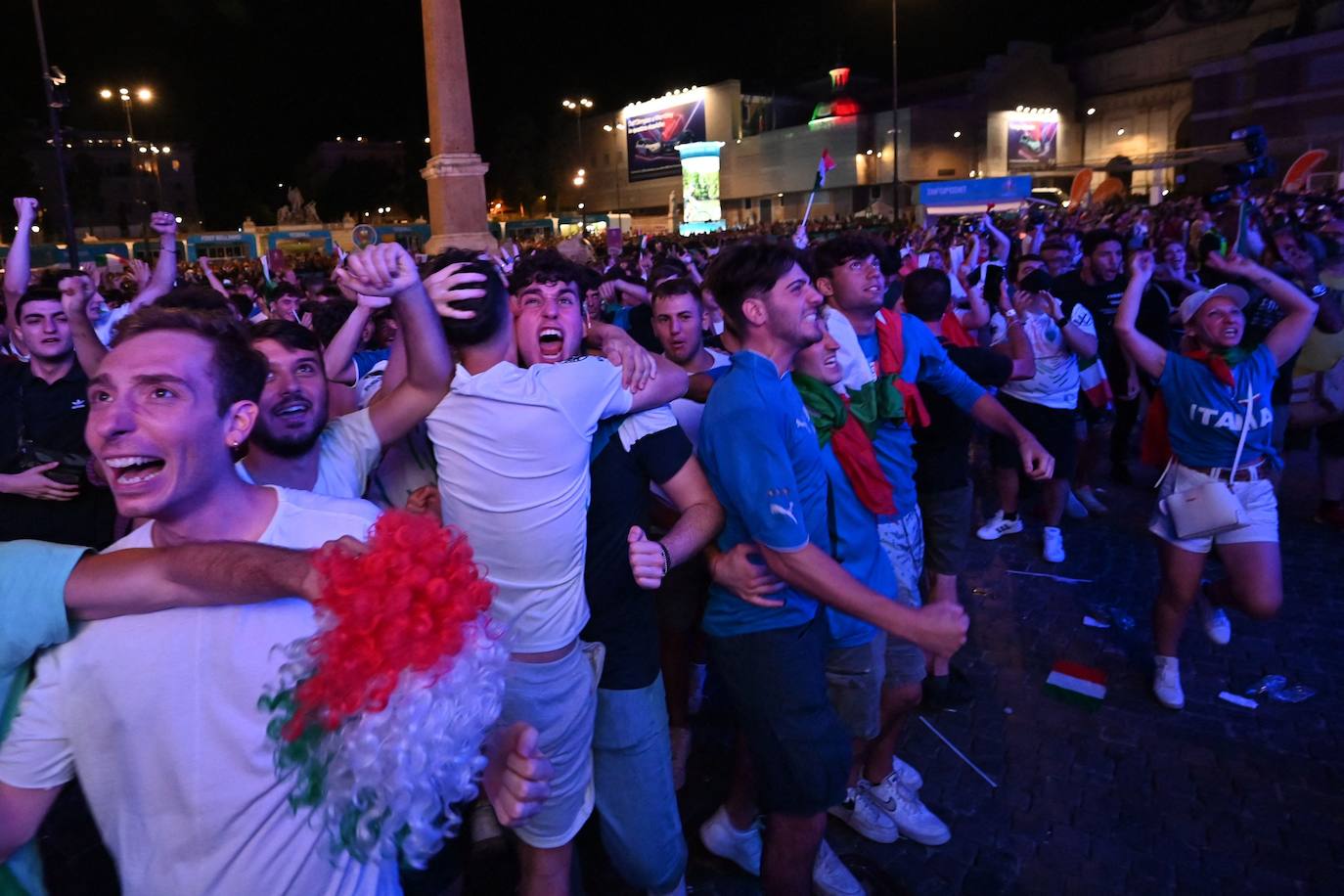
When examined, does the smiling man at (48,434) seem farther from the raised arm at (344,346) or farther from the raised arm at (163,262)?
the raised arm at (344,346)

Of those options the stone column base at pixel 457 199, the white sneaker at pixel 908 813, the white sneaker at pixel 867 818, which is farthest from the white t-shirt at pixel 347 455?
the stone column base at pixel 457 199

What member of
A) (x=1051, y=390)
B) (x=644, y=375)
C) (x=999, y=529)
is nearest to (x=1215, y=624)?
(x=999, y=529)

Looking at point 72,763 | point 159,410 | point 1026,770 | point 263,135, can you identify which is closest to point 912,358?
point 1026,770

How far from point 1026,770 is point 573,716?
2423mm

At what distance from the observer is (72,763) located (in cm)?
156

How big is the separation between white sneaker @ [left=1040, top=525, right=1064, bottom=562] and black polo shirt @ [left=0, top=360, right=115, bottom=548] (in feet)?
19.0

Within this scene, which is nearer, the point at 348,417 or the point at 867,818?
the point at 348,417

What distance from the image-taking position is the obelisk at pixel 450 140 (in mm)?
13555

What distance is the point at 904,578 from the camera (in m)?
3.54

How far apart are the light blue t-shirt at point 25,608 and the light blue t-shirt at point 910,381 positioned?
277 centimetres

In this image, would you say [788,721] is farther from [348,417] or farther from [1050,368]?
[1050,368]

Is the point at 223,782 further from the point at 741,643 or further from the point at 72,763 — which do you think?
the point at 741,643

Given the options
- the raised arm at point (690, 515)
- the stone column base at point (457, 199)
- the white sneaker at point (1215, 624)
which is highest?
the stone column base at point (457, 199)

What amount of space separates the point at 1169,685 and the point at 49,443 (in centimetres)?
564
